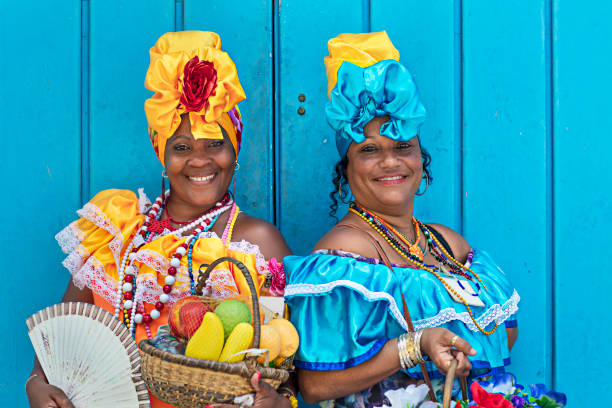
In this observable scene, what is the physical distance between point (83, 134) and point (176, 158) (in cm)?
71

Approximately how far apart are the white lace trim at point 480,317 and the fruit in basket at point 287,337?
15.7 inches

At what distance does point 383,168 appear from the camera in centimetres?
233

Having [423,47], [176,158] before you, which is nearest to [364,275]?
[176,158]

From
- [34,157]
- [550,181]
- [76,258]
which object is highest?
[34,157]

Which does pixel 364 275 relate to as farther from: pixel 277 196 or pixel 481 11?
pixel 481 11

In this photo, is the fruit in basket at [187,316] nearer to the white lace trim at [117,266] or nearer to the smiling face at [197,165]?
the white lace trim at [117,266]

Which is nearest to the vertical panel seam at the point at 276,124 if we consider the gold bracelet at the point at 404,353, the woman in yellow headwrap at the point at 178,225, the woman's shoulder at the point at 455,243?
the woman in yellow headwrap at the point at 178,225

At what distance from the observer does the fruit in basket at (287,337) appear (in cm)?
201

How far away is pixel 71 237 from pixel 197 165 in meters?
0.57

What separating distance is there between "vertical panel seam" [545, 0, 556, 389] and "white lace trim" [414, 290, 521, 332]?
584mm

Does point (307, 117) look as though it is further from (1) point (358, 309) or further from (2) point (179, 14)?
(1) point (358, 309)

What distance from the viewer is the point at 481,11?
9.52ft

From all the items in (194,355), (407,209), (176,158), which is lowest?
(194,355)

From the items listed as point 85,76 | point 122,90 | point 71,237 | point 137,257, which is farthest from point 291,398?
point 85,76
